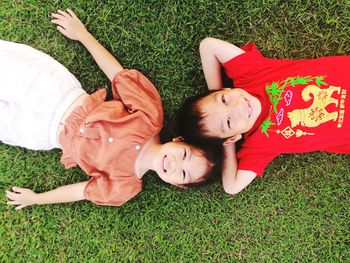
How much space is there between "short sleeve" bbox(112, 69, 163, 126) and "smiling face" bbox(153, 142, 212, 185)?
0.22m

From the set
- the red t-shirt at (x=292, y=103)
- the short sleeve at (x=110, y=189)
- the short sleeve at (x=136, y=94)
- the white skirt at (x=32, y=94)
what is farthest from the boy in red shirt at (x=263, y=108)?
the white skirt at (x=32, y=94)

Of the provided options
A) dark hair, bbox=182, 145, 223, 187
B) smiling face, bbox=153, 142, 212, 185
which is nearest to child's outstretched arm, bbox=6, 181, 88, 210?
smiling face, bbox=153, 142, 212, 185

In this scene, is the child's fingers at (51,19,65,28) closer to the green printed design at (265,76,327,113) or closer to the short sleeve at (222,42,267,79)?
the short sleeve at (222,42,267,79)

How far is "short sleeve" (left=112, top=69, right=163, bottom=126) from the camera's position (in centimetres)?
209

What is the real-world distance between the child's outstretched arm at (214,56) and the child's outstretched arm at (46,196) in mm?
877

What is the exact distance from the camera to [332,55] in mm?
2326

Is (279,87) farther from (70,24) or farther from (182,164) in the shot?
(70,24)

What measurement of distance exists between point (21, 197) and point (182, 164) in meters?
1.01

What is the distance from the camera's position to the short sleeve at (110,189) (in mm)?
2141

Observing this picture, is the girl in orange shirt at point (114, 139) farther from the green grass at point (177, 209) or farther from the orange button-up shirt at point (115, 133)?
the green grass at point (177, 209)

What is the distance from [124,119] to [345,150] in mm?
1183

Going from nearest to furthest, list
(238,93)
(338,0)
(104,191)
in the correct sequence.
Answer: (238,93)
(104,191)
(338,0)

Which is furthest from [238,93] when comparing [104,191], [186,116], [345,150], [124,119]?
[104,191]

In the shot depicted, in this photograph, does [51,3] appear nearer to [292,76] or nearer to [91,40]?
[91,40]
